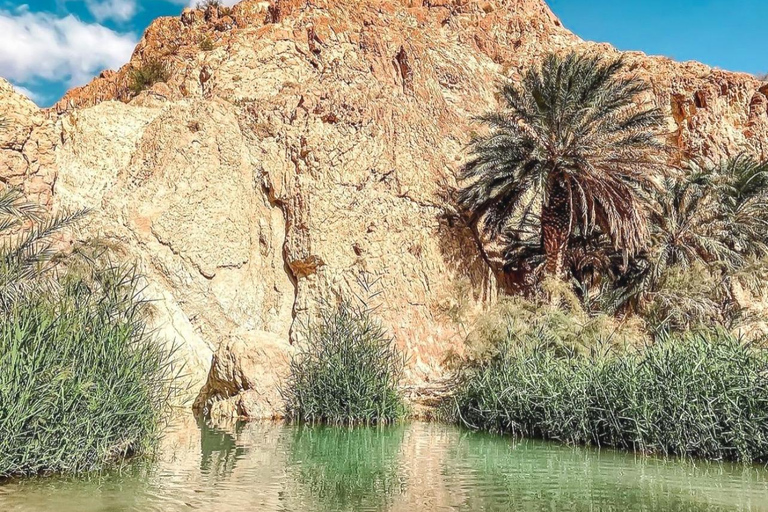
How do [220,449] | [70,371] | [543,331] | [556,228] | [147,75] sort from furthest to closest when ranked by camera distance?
[147,75] < [556,228] < [543,331] < [220,449] < [70,371]

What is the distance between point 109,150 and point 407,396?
13540 millimetres

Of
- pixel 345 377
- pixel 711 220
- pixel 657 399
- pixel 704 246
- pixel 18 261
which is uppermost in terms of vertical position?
pixel 711 220

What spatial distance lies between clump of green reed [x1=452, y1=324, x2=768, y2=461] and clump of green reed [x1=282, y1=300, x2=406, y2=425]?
8.15 feet

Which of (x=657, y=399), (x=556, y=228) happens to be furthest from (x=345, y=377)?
(x=556, y=228)

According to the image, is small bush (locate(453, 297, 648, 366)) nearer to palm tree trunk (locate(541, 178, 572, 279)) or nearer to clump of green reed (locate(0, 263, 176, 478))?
palm tree trunk (locate(541, 178, 572, 279))

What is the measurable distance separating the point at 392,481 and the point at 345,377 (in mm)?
5511

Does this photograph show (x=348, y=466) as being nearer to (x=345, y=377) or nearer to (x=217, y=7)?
(x=345, y=377)

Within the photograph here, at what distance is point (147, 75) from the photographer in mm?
30859

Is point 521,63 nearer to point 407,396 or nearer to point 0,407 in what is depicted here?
point 407,396

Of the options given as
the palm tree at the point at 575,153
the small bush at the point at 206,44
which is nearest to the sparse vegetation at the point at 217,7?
the small bush at the point at 206,44

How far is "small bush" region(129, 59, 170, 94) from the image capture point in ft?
100

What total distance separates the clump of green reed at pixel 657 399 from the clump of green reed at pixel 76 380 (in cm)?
654

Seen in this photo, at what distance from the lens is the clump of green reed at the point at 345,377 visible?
13586 millimetres

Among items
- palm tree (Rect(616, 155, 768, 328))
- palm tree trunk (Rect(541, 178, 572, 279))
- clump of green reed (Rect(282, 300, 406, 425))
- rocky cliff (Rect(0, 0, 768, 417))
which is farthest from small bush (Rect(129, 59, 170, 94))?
palm tree (Rect(616, 155, 768, 328))
